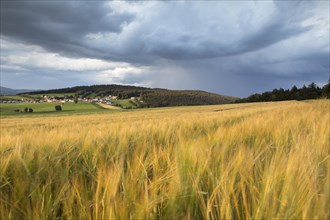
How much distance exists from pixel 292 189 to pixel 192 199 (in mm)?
420

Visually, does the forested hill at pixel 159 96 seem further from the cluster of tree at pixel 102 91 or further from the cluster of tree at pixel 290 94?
the cluster of tree at pixel 290 94

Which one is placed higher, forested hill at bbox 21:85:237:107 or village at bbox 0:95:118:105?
forested hill at bbox 21:85:237:107

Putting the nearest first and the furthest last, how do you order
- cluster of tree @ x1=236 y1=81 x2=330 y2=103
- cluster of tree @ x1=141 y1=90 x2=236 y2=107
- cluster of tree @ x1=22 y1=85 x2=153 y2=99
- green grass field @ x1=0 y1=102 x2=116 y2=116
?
cluster of tree @ x1=236 y1=81 x2=330 y2=103
green grass field @ x1=0 y1=102 x2=116 y2=116
cluster of tree @ x1=141 y1=90 x2=236 y2=107
cluster of tree @ x1=22 y1=85 x2=153 y2=99

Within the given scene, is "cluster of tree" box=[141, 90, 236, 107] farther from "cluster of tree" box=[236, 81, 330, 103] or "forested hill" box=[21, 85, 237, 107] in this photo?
"cluster of tree" box=[236, 81, 330, 103]

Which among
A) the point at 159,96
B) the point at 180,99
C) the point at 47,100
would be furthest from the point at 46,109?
the point at 180,99

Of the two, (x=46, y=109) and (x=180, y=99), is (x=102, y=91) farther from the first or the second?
(x=46, y=109)

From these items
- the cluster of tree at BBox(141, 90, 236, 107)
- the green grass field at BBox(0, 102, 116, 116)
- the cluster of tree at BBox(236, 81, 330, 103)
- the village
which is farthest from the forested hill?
the cluster of tree at BBox(236, 81, 330, 103)

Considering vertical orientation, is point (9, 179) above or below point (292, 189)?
below

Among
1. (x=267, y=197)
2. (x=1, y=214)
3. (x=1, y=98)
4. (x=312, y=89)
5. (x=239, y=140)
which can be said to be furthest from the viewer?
(x=1, y=98)

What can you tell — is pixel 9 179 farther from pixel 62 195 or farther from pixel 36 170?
pixel 62 195

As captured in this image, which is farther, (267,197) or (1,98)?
(1,98)

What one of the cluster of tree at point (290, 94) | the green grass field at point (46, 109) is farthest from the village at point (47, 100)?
the cluster of tree at point (290, 94)

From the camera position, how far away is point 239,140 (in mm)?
2770

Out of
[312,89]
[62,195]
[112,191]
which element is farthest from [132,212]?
[312,89]
